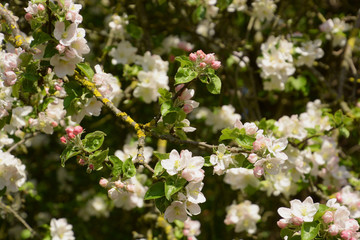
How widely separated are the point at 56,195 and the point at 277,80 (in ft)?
6.98

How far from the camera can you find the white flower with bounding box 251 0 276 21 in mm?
3090

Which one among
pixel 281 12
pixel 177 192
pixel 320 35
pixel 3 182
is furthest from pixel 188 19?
pixel 177 192

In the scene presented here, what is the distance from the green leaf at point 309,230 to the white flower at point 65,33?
1019 mm

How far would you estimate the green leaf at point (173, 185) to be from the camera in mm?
1452

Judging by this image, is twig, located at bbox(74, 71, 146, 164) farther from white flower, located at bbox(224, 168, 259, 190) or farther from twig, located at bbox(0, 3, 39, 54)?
white flower, located at bbox(224, 168, 259, 190)

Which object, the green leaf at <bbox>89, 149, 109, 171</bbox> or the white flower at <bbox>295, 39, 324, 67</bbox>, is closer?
the green leaf at <bbox>89, 149, 109, 171</bbox>

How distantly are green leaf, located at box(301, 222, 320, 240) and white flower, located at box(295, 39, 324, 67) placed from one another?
162 cm

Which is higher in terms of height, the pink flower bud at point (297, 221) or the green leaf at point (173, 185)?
the green leaf at point (173, 185)

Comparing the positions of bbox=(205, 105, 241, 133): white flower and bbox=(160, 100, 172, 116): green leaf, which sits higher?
bbox=(160, 100, 172, 116): green leaf

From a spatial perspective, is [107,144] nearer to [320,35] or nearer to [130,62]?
[130,62]

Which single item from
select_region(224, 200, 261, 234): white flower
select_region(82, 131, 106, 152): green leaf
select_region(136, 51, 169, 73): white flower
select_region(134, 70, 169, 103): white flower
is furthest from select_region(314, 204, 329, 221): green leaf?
select_region(136, 51, 169, 73): white flower

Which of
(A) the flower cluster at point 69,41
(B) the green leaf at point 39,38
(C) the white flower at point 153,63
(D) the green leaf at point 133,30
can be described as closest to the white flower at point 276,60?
(C) the white flower at point 153,63

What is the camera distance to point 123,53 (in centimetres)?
284

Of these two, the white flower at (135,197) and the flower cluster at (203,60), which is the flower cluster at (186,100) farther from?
the white flower at (135,197)
